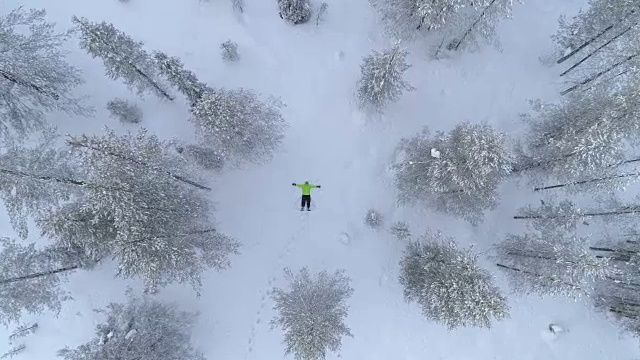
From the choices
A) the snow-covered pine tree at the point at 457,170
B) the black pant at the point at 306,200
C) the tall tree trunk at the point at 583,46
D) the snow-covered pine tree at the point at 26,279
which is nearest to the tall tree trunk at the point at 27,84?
the snow-covered pine tree at the point at 26,279

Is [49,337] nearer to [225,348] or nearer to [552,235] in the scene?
[225,348]

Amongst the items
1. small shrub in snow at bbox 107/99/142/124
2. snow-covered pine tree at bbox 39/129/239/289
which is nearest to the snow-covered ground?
small shrub in snow at bbox 107/99/142/124

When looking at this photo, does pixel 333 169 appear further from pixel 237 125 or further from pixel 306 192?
pixel 237 125

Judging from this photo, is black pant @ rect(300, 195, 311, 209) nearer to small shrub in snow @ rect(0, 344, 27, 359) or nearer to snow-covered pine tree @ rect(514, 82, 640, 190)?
snow-covered pine tree @ rect(514, 82, 640, 190)

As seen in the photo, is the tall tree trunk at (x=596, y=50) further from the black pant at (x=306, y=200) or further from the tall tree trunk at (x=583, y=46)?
the black pant at (x=306, y=200)

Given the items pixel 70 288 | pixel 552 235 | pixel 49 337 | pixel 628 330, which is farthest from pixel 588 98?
pixel 49 337
